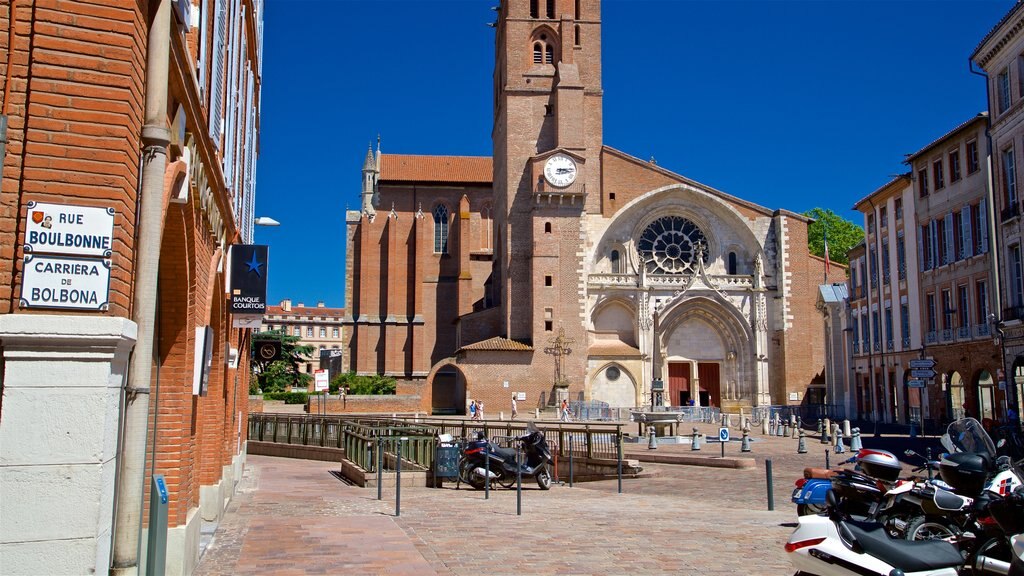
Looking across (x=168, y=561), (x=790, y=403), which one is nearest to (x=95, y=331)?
(x=168, y=561)

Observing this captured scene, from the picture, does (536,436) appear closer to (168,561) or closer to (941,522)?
(941,522)

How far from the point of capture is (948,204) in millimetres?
33594

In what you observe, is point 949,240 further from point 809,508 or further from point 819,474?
point 809,508

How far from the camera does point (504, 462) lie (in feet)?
54.2

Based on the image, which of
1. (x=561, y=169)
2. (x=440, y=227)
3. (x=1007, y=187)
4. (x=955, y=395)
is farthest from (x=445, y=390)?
(x=1007, y=187)

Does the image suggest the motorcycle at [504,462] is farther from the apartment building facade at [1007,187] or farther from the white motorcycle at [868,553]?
the apartment building facade at [1007,187]

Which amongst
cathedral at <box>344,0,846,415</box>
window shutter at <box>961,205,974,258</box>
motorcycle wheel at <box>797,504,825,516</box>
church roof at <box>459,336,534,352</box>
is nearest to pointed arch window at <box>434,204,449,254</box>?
cathedral at <box>344,0,846,415</box>

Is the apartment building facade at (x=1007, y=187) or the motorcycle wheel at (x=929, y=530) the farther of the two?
the apartment building facade at (x=1007, y=187)

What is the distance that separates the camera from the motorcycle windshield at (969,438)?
9234 mm

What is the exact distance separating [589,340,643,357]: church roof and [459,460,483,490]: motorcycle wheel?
29555 mm

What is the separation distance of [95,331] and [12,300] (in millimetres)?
485

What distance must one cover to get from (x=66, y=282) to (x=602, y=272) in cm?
4279

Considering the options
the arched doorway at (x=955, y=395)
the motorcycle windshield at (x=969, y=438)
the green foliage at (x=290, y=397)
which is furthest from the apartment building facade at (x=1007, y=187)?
the green foliage at (x=290, y=397)

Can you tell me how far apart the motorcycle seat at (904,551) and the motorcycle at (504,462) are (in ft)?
35.6
